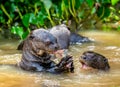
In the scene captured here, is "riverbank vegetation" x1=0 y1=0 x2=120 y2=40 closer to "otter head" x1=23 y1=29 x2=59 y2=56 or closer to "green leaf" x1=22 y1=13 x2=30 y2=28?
"green leaf" x1=22 y1=13 x2=30 y2=28

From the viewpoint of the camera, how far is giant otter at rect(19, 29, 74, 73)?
4746 millimetres

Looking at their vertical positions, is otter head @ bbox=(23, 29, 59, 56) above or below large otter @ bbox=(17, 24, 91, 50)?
above

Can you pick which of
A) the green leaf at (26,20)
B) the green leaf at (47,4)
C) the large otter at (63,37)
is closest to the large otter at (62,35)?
the large otter at (63,37)

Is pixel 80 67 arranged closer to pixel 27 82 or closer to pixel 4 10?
pixel 27 82

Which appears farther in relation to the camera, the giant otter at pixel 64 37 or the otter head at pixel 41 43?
the giant otter at pixel 64 37

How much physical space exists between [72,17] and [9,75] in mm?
3497

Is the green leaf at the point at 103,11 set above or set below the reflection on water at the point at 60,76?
above

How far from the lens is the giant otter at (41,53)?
4.75 meters

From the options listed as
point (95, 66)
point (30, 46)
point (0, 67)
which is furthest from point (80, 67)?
point (0, 67)

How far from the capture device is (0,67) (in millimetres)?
5027

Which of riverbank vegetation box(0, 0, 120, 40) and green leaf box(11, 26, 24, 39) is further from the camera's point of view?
riverbank vegetation box(0, 0, 120, 40)

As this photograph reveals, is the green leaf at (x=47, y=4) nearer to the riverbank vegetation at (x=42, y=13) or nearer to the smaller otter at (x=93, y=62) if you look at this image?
the riverbank vegetation at (x=42, y=13)

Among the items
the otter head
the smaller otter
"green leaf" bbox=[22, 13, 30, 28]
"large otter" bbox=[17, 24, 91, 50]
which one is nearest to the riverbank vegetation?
"green leaf" bbox=[22, 13, 30, 28]

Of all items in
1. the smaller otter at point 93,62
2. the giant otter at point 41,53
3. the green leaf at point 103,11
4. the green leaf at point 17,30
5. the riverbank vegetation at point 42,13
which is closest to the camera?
the giant otter at point 41,53
